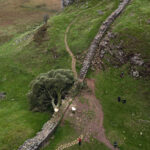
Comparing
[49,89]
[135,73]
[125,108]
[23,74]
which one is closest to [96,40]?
[135,73]

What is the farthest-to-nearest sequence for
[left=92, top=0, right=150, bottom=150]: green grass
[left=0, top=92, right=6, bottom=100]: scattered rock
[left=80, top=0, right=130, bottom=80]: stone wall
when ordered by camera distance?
[left=0, top=92, right=6, bottom=100]: scattered rock → [left=80, top=0, right=130, bottom=80]: stone wall → [left=92, top=0, right=150, bottom=150]: green grass

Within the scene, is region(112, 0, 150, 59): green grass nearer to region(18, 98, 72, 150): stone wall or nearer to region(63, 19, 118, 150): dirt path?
region(63, 19, 118, 150): dirt path

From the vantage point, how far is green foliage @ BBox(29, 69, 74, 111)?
44000 millimetres

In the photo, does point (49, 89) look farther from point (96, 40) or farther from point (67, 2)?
point (67, 2)

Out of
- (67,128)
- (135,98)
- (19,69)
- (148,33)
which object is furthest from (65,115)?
(148,33)

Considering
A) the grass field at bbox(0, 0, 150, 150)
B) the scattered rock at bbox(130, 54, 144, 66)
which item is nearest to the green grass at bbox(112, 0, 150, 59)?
the grass field at bbox(0, 0, 150, 150)

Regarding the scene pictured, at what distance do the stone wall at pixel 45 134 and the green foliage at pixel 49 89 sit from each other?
131 inches

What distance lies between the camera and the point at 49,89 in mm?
44688

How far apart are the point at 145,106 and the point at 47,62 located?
3622cm

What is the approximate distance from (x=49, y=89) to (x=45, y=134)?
448 inches

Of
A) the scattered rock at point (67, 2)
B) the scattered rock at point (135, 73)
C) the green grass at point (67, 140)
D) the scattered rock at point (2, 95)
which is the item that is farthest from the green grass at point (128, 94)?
the scattered rock at point (67, 2)

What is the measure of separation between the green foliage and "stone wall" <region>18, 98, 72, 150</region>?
3.33 metres

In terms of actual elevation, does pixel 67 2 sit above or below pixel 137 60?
above

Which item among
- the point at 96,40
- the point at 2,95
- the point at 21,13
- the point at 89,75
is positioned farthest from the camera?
the point at 21,13
